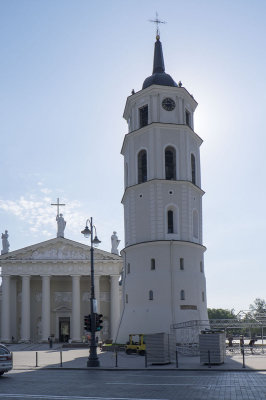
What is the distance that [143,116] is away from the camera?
4553cm

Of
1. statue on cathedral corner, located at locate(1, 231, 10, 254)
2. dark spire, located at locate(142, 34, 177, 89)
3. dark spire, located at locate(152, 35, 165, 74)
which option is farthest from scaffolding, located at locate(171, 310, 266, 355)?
statue on cathedral corner, located at locate(1, 231, 10, 254)

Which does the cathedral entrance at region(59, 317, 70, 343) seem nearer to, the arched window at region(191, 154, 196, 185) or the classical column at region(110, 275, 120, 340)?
the classical column at region(110, 275, 120, 340)

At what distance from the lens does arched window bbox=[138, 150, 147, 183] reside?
44.3 m

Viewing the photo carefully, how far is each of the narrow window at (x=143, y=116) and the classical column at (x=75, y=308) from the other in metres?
31.2

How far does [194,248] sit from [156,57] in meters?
17.3

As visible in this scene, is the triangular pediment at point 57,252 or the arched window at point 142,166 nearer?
the arched window at point 142,166

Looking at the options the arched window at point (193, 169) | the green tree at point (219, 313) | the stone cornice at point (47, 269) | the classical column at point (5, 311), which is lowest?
the green tree at point (219, 313)

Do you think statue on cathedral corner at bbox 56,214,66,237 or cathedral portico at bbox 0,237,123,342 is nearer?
cathedral portico at bbox 0,237,123,342

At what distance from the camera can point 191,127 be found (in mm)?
46031

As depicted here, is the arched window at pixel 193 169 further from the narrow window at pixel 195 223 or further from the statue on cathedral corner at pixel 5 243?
the statue on cathedral corner at pixel 5 243

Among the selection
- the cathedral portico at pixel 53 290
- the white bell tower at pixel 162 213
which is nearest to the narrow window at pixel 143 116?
the white bell tower at pixel 162 213

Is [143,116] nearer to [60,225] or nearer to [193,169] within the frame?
[193,169]

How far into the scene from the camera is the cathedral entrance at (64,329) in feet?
236

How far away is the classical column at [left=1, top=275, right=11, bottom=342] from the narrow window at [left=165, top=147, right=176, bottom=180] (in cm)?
3482
